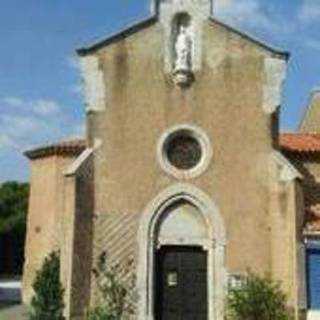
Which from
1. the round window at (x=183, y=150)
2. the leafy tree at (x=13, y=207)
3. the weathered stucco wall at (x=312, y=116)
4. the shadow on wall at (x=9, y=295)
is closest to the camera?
the round window at (x=183, y=150)

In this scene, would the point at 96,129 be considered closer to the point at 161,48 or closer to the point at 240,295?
the point at 161,48

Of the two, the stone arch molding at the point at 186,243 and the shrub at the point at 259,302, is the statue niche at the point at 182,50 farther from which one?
the shrub at the point at 259,302

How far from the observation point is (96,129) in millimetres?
21953

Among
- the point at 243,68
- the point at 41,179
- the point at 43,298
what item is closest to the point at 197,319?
the point at 43,298

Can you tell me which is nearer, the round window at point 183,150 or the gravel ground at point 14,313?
the round window at point 183,150

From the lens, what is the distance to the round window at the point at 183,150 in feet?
71.9

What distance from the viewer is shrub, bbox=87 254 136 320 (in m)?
20.9

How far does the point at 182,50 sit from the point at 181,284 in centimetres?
662

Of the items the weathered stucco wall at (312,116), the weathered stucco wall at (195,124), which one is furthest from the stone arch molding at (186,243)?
the weathered stucco wall at (312,116)

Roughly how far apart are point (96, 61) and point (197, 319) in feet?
25.6

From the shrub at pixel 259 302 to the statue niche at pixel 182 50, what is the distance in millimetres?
5941

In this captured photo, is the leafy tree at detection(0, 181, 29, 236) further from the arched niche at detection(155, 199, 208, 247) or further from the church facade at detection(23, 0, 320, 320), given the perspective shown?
the arched niche at detection(155, 199, 208, 247)

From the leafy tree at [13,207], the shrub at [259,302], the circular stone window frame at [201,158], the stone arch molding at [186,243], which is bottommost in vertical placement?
the shrub at [259,302]

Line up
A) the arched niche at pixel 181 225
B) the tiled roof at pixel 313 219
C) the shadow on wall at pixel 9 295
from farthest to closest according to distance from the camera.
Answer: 1. the shadow on wall at pixel 9 295
2. the arched niche at pixel 181 225
3. the tiled roof at pixel 313 219
